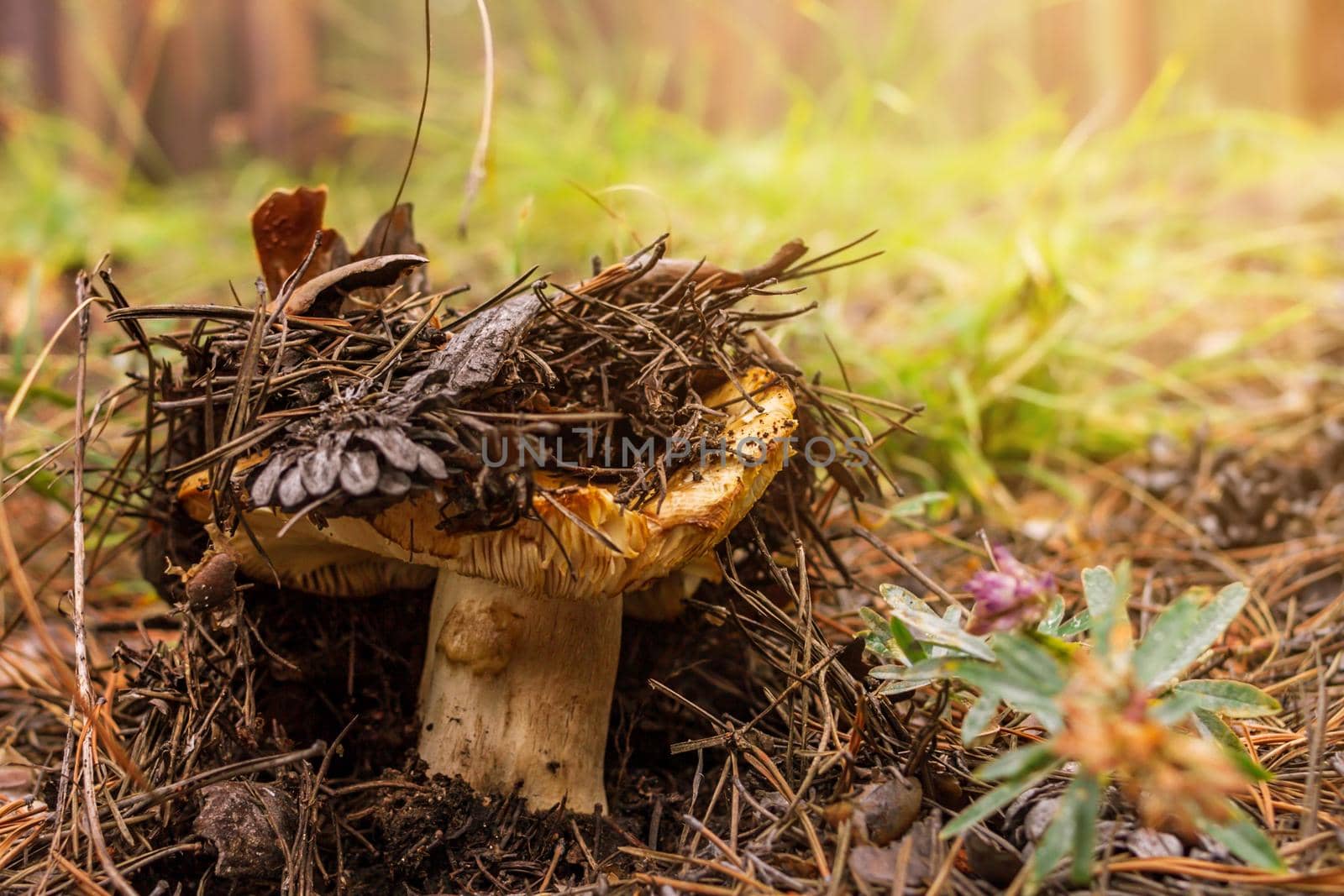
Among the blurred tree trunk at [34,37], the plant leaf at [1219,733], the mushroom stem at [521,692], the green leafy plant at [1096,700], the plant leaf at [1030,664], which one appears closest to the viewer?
the green leafy plant at [1096,700]

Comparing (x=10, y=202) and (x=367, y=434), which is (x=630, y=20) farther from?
(x=367, y=434)

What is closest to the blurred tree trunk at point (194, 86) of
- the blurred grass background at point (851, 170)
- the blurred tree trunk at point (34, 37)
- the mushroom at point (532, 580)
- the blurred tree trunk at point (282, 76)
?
the blurred grass background at point (851, 170)

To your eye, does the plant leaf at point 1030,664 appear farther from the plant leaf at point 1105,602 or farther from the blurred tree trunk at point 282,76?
the blurred tree trunk at point 282,76

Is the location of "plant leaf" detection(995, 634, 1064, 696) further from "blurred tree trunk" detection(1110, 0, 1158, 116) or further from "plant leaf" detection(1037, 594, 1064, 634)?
"blurred tree trunk" detection(1110, 0, 1158, 116)

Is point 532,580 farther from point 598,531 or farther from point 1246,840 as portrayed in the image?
point 1246,840

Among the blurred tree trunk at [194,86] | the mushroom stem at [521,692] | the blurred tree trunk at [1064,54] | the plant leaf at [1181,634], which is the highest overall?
the blurred tree trunk at [1064,54]

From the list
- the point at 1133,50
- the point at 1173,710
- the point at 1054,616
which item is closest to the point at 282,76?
the point at 1133,50

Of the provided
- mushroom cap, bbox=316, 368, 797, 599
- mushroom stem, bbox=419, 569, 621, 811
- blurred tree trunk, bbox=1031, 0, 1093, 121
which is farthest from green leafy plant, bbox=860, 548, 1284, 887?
blurred tree trunk, bbox=1031, 0, 1093, 121
